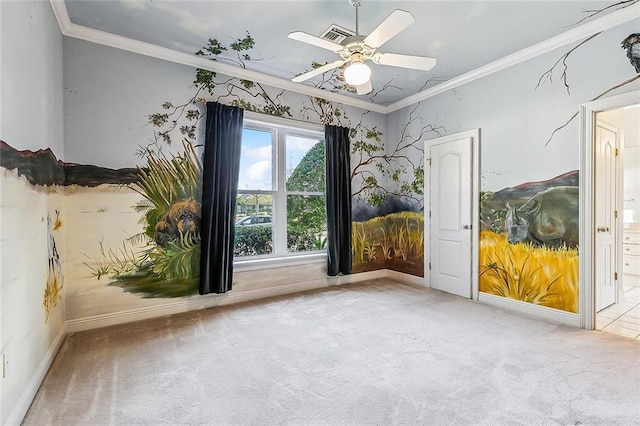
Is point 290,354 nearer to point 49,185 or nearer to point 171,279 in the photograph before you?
point 171,279

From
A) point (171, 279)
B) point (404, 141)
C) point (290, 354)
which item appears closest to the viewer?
point (290, 354)

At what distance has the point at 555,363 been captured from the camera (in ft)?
7.45

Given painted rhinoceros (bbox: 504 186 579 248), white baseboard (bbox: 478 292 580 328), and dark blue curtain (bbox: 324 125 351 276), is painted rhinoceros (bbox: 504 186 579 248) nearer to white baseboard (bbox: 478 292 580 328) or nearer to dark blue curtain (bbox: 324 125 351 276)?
white baseboard (bbox: 478 292 580 328)

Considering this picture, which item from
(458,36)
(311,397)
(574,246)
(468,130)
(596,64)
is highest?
(458,36)

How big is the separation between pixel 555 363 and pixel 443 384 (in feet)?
3.19

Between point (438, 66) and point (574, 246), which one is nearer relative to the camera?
point (574, 246)

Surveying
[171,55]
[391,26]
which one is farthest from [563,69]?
[171,55]

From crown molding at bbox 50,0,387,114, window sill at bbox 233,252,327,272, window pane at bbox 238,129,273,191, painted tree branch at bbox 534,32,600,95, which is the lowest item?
window sill at bbox 233,252,327,272

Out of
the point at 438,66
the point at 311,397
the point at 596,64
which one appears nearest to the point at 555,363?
the point at 311,397

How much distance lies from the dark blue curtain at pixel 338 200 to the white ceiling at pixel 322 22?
125cm

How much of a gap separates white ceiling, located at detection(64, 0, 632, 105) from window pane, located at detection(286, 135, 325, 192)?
118 cm

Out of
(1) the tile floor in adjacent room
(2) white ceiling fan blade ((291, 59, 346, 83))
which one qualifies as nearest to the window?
(2) white ceiling fan blade ((291, 59, 346, 83))

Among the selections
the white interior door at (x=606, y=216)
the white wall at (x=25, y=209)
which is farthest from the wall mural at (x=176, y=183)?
the white interior door at (x=606, y=216)

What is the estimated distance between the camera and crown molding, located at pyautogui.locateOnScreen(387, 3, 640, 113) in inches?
105
